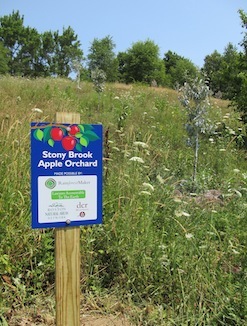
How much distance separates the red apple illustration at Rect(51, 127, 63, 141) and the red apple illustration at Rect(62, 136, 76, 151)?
23 millimetres

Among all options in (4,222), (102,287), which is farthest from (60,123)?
(102,287)

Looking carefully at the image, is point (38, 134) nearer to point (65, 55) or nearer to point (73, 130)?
point (73, 130)

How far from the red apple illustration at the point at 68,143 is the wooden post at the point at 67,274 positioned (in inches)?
3.4

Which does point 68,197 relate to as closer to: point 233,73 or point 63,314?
point 63,314

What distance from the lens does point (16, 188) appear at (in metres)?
2.97

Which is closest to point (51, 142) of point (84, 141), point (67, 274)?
point (84, 141)

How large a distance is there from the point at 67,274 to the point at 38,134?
694 mm

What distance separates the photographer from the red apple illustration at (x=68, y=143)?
1.74 m

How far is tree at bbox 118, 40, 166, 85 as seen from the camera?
155 feet

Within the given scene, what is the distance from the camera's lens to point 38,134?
1698 millimetres

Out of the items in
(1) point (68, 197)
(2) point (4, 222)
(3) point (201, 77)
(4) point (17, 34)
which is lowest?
(2) point (4, 222)

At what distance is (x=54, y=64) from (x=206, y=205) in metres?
47.6

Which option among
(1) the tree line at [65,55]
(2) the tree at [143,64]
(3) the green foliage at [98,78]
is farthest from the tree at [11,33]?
(3) the green foliage at [98,78]

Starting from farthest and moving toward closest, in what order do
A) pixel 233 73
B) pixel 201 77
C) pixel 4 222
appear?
pixel 233 73 < pixel 201 77 < pixel 4 222
